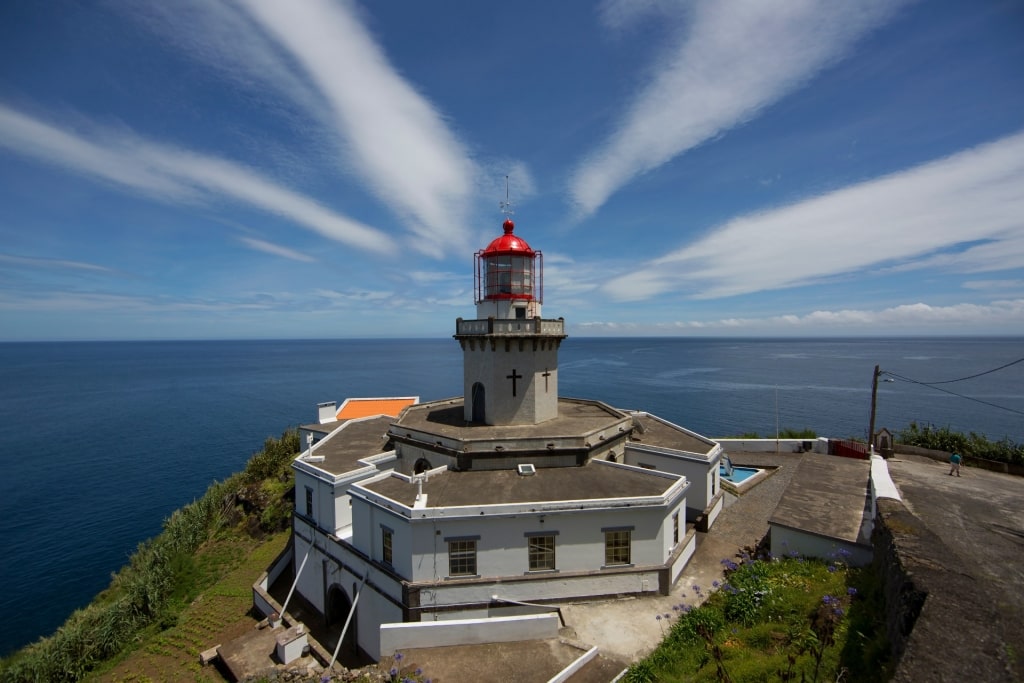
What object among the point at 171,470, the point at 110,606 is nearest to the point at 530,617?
the point at 110,606

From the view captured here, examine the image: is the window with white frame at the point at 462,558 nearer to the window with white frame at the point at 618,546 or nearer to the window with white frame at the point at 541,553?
the window with white frame at the point at 541,553

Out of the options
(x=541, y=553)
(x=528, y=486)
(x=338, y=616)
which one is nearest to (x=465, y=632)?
(x=541, y=553)

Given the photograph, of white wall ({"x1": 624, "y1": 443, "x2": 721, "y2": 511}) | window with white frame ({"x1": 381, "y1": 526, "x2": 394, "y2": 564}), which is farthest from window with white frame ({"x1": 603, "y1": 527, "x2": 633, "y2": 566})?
window with white frame ({"x1": 381, "y1": 526, "x2": 394, "y2": 564})

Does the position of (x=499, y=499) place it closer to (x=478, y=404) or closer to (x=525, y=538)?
(x=525, y=538)

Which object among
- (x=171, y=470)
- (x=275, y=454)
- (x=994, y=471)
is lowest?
(x=171, y=470)

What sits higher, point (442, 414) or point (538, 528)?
point (442, 414)

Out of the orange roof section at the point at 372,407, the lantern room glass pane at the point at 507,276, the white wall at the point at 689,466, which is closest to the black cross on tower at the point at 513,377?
the lantern room glass pane at the point at 507,276

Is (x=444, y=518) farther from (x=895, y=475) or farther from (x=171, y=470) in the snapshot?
(x=171, y=470)

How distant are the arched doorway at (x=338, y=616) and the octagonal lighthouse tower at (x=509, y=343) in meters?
8.51

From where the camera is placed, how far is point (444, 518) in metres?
13.8

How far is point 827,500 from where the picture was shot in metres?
15.9

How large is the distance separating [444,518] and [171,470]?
160ft

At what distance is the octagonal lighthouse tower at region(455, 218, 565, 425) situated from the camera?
20359 mm

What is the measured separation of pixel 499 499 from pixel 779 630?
26.1 feet
